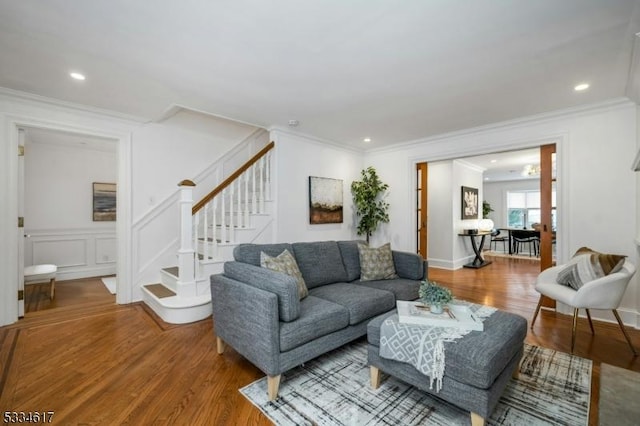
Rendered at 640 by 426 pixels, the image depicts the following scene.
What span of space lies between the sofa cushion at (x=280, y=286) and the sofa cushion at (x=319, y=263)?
0.78m

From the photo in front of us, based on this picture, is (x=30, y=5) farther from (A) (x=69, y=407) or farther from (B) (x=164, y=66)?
(A) (x=69, y=407)

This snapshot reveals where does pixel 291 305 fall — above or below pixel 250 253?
below

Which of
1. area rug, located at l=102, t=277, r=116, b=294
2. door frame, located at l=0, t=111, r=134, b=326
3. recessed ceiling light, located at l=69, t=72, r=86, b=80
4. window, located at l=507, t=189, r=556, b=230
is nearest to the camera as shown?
recessed ceiling light, located at l=69, t=72, r=86, b=80

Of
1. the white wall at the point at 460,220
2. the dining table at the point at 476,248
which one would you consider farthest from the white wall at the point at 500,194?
the dining table at the point at 476,248

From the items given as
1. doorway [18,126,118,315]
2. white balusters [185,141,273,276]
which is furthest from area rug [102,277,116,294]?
white balusters [185,141,273,276]

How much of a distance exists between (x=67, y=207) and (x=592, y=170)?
7842 millimetres

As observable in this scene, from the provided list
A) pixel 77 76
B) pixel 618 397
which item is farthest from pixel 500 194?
pixel 77 76

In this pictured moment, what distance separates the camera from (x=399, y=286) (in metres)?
3.02

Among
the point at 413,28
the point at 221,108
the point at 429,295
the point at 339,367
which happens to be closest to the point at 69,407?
the point at 339,367

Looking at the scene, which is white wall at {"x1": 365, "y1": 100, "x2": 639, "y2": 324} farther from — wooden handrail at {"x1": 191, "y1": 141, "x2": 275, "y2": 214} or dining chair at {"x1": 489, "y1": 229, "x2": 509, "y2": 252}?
dining chair at {"x1": 489, "y1": 229, "x2": 509, "y2": 252}

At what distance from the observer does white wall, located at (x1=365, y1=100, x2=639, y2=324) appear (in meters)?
3.15

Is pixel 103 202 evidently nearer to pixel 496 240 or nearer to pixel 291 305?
pixel 291 305

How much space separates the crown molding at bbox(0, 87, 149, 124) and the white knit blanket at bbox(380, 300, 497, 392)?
3954mm

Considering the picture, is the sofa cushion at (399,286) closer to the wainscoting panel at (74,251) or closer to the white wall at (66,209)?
the white wall at (66,209)
